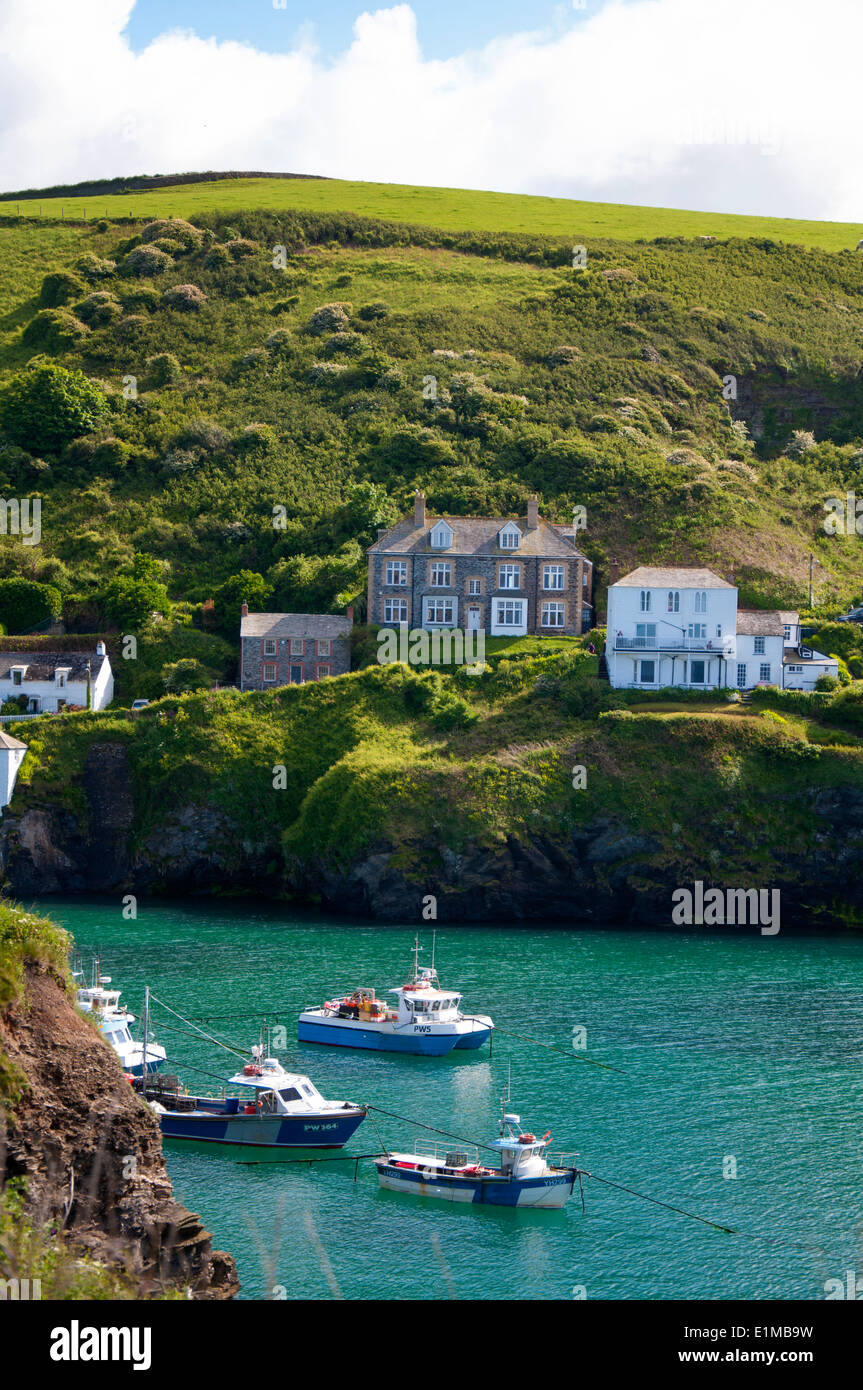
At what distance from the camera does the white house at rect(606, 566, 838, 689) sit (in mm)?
100250

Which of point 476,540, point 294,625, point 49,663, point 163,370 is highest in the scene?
point 163,370

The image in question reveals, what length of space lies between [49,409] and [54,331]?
1009 inches

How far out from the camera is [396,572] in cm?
11000

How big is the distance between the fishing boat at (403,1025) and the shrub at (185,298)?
426 ft

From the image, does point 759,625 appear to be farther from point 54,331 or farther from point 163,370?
point 54,331

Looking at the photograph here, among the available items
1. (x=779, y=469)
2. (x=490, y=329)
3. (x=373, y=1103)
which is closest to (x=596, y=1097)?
(x=373, y=1103)

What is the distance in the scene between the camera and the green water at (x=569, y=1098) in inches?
1610

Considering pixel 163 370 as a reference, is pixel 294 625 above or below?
below

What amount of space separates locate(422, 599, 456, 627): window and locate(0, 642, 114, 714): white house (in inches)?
990

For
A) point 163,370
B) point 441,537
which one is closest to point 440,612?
point 441,537

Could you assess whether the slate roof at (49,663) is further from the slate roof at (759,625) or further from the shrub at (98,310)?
the shrub at (98,310)

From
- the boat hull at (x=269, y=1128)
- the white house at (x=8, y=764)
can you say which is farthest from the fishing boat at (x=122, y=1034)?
the white house at (x=8, y=764)

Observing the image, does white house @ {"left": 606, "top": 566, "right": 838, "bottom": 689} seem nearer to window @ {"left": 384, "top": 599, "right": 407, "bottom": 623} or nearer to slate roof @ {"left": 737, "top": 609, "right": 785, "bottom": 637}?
slate roof @ {"left": 737, "top": 609, "right": 785, "bottom": 637}

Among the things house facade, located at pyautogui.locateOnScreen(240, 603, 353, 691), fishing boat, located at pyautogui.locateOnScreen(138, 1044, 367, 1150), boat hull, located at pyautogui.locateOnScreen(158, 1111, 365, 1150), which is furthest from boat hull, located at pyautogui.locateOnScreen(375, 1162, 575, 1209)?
house facade, located at pyautogui.locateOnScreen(240, 603, 353, 691)
